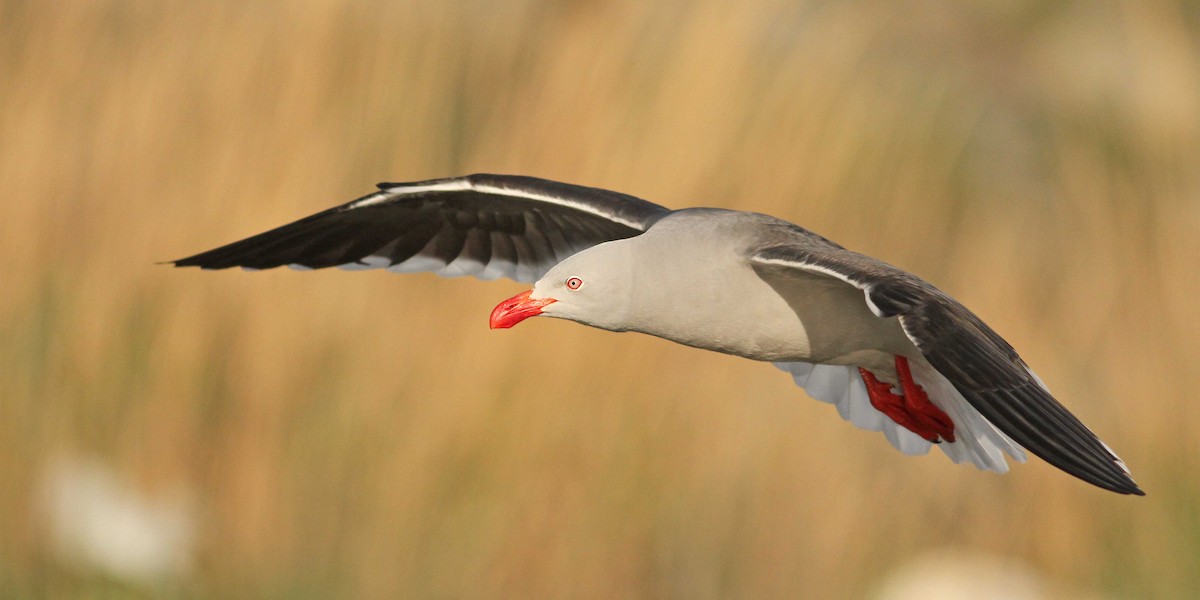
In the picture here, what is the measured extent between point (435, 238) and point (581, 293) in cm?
120

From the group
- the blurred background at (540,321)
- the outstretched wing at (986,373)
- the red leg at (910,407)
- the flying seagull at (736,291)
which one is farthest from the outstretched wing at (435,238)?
the outstretched wing at (986,373)

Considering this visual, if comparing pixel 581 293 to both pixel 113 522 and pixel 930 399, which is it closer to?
pixel 930 399

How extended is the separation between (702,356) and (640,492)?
0.62 meters

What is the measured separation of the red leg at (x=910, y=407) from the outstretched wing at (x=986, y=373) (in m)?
0.73

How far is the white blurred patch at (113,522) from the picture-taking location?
6062 mm

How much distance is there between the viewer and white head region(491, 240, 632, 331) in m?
4.20

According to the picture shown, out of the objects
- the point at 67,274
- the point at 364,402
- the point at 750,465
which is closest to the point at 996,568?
the point at 750,465

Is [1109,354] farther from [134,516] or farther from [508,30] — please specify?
[134,516]

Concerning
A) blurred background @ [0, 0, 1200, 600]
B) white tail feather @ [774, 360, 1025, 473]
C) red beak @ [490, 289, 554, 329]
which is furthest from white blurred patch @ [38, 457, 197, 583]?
white tail feather @ [774, 360, 1025, 473]

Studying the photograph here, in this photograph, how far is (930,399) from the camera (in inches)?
181

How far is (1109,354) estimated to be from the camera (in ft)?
20.8

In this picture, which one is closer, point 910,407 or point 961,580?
point 910,407

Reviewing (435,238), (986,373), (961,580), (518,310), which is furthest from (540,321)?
(986,373)

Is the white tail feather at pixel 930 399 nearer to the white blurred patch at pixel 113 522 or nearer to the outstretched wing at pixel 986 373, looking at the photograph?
the outstretched wing at pixel 986 373
